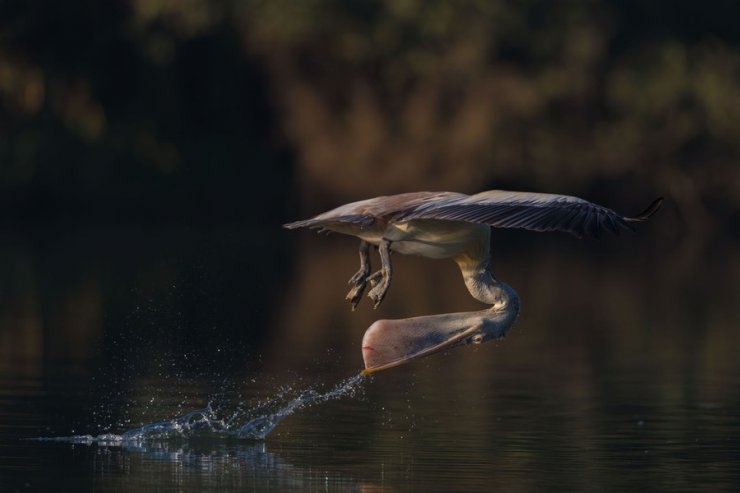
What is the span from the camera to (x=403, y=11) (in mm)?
40062

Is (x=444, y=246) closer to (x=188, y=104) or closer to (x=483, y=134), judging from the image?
(x=483, y=134)

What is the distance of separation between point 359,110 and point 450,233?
1172 inches

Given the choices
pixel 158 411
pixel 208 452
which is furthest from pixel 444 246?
pixel 158 411

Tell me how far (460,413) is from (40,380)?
3533mm

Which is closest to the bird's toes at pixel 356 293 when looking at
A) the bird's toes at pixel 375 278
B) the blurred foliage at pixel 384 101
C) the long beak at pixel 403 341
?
the bird's toes at pixel 375 278

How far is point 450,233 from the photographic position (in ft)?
35.3

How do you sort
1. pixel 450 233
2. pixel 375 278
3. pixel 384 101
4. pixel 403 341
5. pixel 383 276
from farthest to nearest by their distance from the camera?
1. pixel 384 101
2. pixel 375 278
3. pixel 450 233
4. pixel 383 276
5. pixel 403 341

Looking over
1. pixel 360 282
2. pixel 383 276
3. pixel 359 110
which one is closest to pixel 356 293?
pixel 360 282

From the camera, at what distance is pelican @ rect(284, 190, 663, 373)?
397 inches

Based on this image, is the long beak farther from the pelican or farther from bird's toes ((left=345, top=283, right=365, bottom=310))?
bird's toes ((left=345, top=283, right=365, bottom=310))

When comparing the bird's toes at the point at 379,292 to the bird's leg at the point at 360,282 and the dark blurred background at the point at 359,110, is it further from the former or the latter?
the dark blurred background at the point at 359,110

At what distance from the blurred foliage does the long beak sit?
27893 millimetres

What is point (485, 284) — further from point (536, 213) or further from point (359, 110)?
point (359, 110)

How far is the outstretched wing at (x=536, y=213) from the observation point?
9.98 metres
